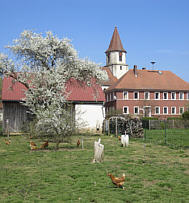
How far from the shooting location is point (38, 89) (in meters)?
27.1

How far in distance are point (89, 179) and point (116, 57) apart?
7753cm

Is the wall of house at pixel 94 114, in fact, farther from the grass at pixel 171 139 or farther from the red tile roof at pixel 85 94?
the grass at pixel 171 139

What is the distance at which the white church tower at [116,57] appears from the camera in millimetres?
84688

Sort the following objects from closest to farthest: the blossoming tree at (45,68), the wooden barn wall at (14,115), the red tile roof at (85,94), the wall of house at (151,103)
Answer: the blossoming tree at (45,68) → the wooden barn wall at (14,115) → the red tile roof at (85,94) → the wall of house at (151,103)

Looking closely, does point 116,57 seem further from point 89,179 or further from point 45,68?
point 89,179

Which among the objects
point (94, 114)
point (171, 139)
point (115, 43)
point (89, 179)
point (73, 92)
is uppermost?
point (115, 43)

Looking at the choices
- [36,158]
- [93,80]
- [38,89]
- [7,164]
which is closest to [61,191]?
[7,164]

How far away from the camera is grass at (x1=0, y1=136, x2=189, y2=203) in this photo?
7336 millimetres

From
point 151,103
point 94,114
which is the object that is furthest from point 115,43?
point 94,114

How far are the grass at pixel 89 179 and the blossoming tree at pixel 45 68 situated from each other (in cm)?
1400

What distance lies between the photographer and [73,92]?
109 ft

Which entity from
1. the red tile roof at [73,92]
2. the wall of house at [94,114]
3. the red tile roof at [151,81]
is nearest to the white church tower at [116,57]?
the red tile roof at [151,81]

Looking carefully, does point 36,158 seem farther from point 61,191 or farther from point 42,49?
point 42,49

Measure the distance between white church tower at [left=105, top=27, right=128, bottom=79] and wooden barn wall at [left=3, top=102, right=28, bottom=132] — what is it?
55.8 meters
